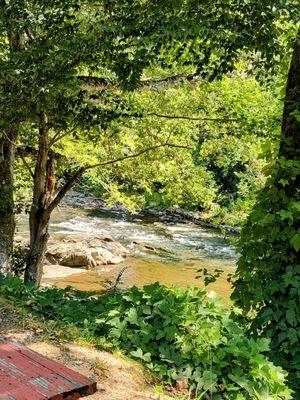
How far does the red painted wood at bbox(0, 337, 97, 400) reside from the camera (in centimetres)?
244

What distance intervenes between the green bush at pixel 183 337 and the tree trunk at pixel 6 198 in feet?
13.0

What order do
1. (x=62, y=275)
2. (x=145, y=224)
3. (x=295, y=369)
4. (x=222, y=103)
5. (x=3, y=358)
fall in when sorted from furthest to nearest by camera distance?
(x=145, y=224), (x=62, y=275), (x=222, y=103), (x=295, y=369), (x=3, y=358)

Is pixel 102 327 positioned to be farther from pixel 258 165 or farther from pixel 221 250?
pixel 221 250

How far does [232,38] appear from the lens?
150 inches

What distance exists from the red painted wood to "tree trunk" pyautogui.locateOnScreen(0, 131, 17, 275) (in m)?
5.82

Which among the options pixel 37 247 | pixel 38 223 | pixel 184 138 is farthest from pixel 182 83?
pixel 37 247

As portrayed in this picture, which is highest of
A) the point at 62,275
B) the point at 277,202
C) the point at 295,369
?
the point at 277,202

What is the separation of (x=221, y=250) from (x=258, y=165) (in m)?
8.77

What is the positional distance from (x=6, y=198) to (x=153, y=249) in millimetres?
9907

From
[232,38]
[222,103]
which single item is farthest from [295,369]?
[222,103]

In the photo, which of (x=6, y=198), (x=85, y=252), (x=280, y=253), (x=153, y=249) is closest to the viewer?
(x=280, y=253)

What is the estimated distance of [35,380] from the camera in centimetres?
261

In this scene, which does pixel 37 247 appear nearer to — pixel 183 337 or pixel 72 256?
pixel 183 337

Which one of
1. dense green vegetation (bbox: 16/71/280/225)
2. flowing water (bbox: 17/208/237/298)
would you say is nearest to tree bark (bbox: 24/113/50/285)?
dense green vegetation (bbox: 16/71/280/225)
